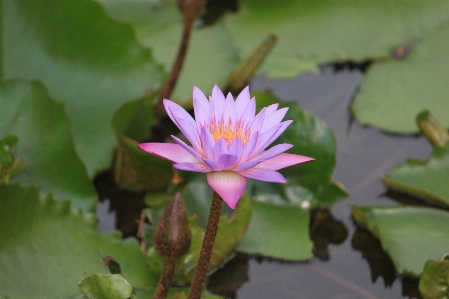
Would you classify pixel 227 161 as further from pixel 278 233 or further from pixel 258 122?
pixel 278 233

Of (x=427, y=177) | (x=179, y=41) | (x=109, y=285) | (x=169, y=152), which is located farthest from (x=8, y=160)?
(x=427, y=177)

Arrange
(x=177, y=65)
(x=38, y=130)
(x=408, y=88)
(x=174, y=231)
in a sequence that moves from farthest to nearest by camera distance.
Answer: (x=408, y=88) → (x=177, y=65) → (x=38, y=130) → (x=174, y=231)

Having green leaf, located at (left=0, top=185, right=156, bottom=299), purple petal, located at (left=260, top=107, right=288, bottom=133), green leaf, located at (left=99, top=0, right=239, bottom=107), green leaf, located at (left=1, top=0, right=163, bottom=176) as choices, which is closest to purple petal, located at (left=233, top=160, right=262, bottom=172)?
purple petal, located at (left=260, top=107, right=288, bottom=133)

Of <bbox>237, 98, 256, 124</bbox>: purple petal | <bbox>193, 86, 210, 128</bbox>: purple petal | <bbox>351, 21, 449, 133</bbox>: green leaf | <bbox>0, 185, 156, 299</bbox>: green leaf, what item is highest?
<bbox>351, 21, 449, 133</bbox>: green leaf

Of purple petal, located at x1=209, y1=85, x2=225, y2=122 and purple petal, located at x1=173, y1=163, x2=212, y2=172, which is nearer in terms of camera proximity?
purple petal, located at x1=173, y1=163, x2=212, y2=172

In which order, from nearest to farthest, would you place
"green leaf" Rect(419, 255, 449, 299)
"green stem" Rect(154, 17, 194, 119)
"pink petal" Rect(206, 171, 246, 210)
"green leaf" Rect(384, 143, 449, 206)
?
"pink petal" Rect(206, 171, 246, 210) < "green leaf" Rect(419, 255, 449, 299) < "green leaf" Rect(384, 143, 449, 206) < "green stem" Rect(154, 17, 194, 119)

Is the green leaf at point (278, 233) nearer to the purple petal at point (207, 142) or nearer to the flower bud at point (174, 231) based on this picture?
the flower bud at point (174, 231)

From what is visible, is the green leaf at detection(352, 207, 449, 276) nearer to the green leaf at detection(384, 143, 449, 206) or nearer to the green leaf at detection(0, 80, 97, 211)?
the green leaf at detection(384, 143, 449, 206)
